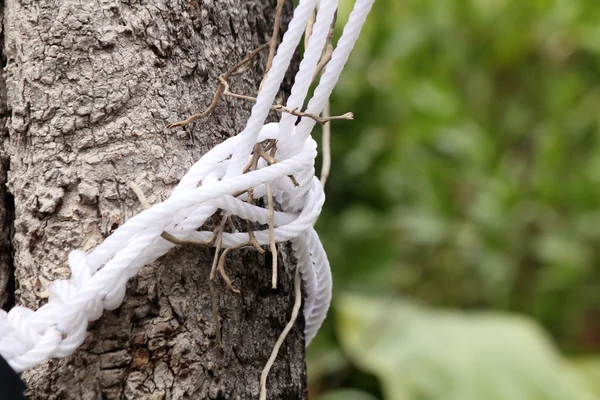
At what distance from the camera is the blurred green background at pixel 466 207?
2004 mm

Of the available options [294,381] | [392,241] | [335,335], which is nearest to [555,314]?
[392,241]

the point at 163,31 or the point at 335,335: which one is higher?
the point at 163,31

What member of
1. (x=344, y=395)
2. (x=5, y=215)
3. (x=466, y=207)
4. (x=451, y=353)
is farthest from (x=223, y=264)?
(x=466, y=207)

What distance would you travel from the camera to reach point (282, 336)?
51cm

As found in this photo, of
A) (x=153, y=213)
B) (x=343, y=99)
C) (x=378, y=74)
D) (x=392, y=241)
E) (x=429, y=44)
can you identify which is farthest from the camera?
(x=429, y=44)

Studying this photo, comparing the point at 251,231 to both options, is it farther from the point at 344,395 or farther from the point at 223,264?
the point at 344,395

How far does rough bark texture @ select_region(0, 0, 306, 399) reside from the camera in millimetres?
461

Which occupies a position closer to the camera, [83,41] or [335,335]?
[83,41]

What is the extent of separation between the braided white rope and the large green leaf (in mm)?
1489

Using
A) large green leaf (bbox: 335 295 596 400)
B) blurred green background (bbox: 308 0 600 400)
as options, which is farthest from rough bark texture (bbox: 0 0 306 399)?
large green leaf (bbox: 335 295 596 400)

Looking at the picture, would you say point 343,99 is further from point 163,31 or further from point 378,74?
point 163,31

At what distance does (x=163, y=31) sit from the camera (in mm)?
501

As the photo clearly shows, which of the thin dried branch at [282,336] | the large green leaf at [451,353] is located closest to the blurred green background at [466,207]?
the large green leaf at [451,353]

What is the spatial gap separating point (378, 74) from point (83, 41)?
5.21 ft
